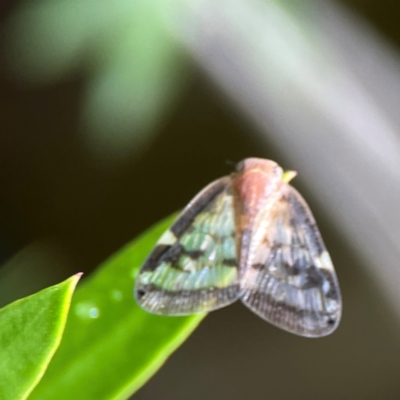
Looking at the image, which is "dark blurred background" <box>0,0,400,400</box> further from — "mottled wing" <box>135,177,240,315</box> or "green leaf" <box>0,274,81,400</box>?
"green leaf" <box>0,274,81,400</box>

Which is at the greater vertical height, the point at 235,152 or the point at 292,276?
Answer: the point at 235,152

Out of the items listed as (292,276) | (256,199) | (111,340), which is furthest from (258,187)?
(111,340)

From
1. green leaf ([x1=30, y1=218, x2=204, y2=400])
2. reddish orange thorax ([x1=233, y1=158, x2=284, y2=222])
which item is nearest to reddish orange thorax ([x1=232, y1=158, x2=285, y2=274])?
reddish orange thorax ([x1=233, y1=158, x2=284, y2=222])

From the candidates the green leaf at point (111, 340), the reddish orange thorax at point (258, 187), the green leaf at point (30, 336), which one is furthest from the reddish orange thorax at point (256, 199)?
the green leaf at point (30, 336)

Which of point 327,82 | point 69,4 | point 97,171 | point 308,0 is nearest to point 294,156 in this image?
point 327,82

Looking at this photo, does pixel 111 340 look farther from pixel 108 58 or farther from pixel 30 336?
pixel 108 58

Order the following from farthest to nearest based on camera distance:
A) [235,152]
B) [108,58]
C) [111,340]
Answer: [235,152], [108,58], [111,340]
